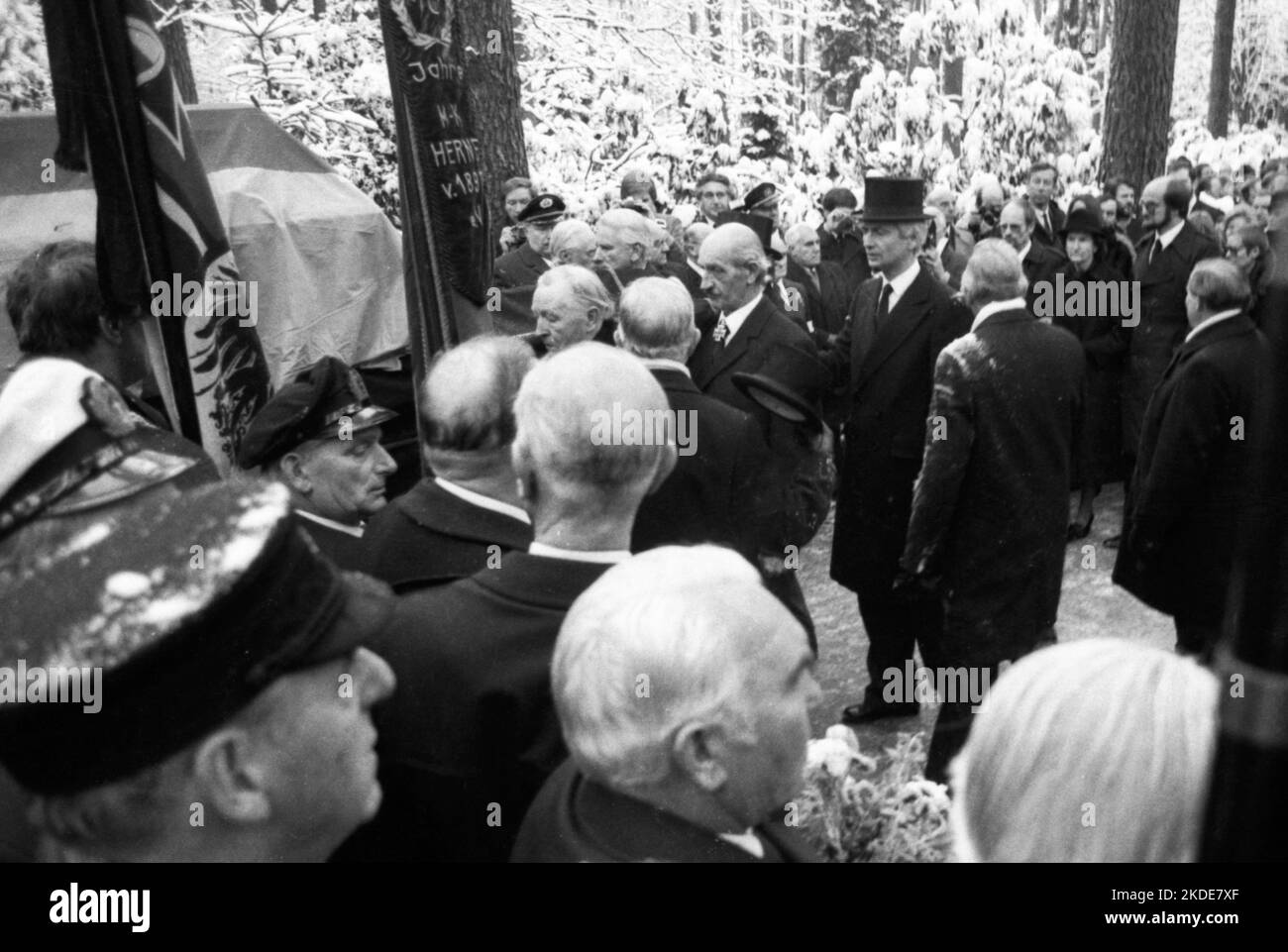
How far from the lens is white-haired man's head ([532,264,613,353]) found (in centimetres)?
461

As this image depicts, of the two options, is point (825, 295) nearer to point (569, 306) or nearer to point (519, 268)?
point (519, 268)

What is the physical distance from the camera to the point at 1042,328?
4711 millimetres

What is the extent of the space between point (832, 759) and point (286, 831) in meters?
1.36

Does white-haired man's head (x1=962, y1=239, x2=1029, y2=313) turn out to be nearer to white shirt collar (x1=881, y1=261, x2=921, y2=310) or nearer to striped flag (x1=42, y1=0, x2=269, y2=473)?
white shirt collar (x1=881, y1=261, x2=921, y2=310)

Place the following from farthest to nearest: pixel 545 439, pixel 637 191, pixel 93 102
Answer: pixel 637 191 → pixel 93 102 → pixel 545 439

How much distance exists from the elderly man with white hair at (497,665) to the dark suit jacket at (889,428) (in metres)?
2.98

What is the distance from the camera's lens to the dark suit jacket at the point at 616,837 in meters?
1.74

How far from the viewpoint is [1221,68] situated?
22172 mm

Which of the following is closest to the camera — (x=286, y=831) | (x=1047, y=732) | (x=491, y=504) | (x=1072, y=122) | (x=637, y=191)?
(x=1047, y=732)

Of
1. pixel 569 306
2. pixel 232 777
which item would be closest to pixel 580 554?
pixel 232 777

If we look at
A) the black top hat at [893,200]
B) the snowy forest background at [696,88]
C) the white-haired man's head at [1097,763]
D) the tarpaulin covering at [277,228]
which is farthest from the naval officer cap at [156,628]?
the snowy forest background at [696,88]

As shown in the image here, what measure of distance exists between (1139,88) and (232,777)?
14.7 m
